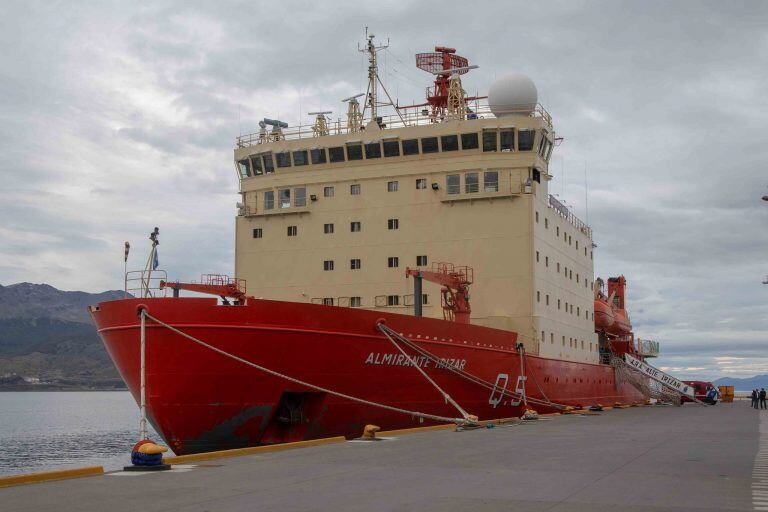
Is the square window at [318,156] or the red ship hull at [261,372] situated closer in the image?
the red ship hull at [261,372]

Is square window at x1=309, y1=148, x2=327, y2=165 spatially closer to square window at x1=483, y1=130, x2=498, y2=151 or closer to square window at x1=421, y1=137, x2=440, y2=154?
square window at x1=421, y1=137, x2=440, y2=154

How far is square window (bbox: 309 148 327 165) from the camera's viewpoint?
29.9m

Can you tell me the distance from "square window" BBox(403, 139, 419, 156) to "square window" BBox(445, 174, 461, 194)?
1.50 m

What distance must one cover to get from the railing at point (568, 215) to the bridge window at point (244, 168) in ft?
38.2

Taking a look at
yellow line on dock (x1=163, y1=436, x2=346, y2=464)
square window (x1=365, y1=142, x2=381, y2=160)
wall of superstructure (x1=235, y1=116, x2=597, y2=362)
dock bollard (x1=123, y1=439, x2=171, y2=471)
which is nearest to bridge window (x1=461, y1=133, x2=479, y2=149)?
wall of superstructure (x1=235, y1=116, x2=597, y2=362)

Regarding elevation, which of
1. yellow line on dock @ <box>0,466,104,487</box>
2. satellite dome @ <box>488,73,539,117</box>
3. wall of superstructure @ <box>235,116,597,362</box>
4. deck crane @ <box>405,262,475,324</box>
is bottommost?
yellow line on dock @ <box>0,466,104,487</box>

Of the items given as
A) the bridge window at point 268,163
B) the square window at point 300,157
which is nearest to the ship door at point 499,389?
the square window at point 300,157

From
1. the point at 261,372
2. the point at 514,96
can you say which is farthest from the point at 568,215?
the point at 261,372

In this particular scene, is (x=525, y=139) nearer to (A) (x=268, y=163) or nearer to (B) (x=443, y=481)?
(A) (x=268, y=163)

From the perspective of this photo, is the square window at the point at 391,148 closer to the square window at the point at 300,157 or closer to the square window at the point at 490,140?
the square window at the point at 300,157

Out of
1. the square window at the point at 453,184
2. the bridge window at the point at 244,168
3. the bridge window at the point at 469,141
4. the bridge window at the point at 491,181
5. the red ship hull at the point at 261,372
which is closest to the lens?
the red ship hull at the point at 261,372

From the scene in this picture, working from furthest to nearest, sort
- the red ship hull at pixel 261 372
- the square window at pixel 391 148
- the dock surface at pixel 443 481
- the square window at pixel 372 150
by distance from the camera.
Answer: the square window at pixel 372 150
the square window at pixel 391 148
the red ship hull at pixel 261 372
the dock surface at pixel 443 481

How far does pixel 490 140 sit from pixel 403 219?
4175 mm

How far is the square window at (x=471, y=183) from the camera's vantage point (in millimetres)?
28720
